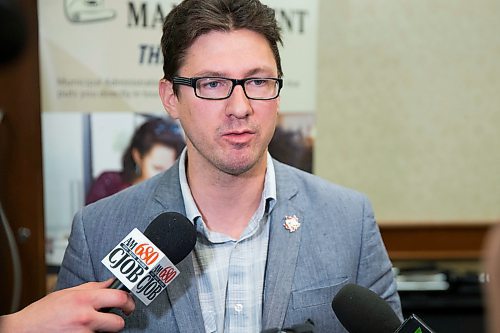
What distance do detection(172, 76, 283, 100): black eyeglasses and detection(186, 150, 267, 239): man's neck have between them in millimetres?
174

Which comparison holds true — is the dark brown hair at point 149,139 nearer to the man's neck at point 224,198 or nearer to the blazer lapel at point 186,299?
the man's neck at point 224,198

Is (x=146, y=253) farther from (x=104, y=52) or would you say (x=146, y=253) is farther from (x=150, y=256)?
(x=104, y=52)

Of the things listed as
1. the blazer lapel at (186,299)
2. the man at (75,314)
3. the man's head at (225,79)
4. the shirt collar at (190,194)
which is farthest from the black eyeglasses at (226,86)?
the man at (75,314)

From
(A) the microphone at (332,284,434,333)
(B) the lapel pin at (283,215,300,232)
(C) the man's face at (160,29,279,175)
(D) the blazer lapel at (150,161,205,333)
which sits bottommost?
(D) the blazer lapel at (150,161,205,333)

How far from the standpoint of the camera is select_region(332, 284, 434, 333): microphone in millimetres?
964

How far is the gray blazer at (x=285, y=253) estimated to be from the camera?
1217 millimetres

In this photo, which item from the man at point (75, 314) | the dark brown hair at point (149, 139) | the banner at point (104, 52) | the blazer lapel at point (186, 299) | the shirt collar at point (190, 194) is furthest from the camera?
the dark brown hair at point (149, 139)

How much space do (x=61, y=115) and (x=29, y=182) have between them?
30cm

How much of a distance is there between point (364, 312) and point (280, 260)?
308mm

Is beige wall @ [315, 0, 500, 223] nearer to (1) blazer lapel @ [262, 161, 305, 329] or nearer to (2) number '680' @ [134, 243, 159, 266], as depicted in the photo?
(1) blazer lapel @ [262, 161, 305, 329]

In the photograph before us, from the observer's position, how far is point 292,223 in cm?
133

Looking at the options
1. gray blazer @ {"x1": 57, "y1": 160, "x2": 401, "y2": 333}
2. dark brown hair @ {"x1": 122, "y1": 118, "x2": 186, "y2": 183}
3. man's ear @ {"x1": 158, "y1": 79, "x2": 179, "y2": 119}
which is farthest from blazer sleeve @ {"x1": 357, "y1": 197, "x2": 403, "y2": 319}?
dark brown hair @ {"x1": 122, "y1": 118, "x2": 186, "y2": 183}

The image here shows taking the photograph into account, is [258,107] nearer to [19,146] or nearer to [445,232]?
[19,146]

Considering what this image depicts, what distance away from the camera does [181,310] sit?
1.20m
